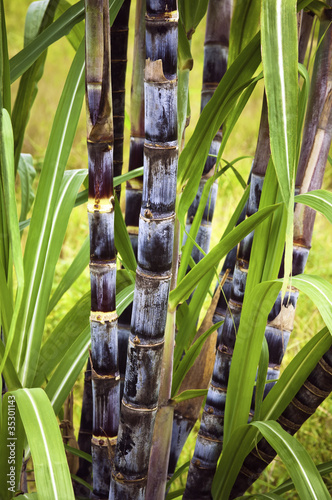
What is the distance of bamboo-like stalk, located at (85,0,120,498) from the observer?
0.31 meters

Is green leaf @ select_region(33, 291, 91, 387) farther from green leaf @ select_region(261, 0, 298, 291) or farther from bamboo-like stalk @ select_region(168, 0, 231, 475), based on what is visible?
green leaf @ select_region(261, 0, 298, 291)

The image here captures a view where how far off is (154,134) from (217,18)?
11.8 inches

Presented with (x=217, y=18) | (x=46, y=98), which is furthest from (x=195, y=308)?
(x=46, y=98)

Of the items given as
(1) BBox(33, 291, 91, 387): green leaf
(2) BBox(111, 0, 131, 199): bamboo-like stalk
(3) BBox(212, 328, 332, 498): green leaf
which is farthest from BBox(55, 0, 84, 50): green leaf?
(3) BBox(212, 328, 332, 498): green leaf

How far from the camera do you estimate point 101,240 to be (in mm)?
368

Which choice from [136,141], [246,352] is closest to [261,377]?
[246,352]

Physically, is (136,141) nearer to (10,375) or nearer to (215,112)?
(215,112)

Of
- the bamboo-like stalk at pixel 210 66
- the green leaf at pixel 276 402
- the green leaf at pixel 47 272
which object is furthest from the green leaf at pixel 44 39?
the green leaf at pixel 276 402

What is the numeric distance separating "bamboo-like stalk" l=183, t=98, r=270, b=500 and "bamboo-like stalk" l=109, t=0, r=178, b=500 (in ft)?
0.28

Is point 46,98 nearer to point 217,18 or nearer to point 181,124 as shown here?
point 217,18

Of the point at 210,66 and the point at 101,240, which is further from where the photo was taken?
the point at 210,66

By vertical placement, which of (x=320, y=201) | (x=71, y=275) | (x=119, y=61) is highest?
(x=119, y=61)

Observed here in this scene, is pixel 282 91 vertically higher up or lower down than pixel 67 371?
higher up

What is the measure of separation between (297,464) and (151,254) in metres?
0.20
